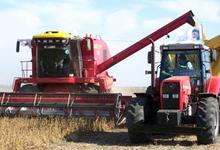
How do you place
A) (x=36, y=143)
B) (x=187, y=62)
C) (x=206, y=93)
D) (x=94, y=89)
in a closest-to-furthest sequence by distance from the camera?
(x=36, y=143), (x=206, y=93), (x=187, y=62), (x=94, y=89)

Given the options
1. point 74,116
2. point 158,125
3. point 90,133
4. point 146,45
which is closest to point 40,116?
point 74,116

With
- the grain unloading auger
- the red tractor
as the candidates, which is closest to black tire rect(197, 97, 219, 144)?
the red tractor

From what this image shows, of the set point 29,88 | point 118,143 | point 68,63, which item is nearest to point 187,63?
point 118,143

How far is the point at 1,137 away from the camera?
9227mm

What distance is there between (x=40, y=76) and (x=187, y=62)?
22.0 ft

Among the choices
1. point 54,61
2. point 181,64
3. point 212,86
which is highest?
point 54,61

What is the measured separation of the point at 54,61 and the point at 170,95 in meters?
7.05

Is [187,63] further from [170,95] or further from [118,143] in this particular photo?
[118,143]

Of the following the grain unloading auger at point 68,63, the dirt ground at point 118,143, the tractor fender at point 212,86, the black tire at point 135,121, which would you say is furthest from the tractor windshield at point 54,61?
the black tire at point 135,121

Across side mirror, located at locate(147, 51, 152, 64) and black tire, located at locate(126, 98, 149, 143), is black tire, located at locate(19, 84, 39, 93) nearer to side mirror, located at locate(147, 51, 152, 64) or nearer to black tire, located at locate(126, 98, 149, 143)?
side mirror, located at locate(147, 51, 152, 64)

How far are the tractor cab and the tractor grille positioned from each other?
832 millimetres

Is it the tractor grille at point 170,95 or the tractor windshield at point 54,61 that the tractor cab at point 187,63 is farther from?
the tractor windshield at point 54,61

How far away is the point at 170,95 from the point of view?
31.8ft

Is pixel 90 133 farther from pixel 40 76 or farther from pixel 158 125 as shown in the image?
pixel 40 76
